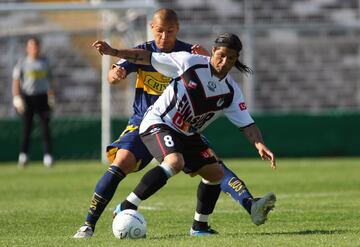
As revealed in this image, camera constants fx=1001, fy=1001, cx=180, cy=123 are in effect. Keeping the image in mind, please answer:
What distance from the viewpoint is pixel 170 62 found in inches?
306

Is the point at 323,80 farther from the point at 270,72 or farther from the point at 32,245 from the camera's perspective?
the point at 32,245

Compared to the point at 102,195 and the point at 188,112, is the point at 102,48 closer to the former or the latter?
the point at 188,112

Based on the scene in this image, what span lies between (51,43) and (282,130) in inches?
214

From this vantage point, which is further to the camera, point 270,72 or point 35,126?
point 270,72

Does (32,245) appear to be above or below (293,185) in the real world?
above

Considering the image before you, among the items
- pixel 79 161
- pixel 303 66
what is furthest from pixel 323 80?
pixel 79 161

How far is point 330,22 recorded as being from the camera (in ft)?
75.5

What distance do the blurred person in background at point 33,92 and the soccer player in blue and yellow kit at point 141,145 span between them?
32.5ft

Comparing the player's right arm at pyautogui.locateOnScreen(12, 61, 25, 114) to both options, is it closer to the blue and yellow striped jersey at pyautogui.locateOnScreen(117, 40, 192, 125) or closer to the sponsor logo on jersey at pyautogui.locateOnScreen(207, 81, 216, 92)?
the blue and yellow striped jersey at pyautogui.locateOnScreen(117, 40, 192, 125)

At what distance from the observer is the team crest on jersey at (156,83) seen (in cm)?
857

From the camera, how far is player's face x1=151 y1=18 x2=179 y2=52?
8.23m

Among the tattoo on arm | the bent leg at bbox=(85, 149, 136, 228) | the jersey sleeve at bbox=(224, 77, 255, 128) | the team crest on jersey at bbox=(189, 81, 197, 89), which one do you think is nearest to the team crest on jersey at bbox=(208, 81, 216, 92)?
the team crest on jersey at bbox=(189, 81, 197, 89)

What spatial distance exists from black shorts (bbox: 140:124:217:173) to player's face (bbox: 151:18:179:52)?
88cm

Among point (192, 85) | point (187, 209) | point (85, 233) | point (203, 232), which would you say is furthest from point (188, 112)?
point (187, 209)
